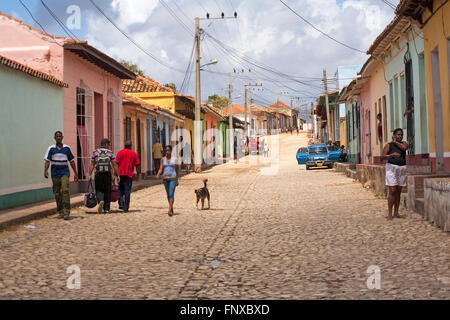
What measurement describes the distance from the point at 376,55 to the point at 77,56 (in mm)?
9905

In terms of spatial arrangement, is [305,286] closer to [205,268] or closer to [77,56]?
[205,268]

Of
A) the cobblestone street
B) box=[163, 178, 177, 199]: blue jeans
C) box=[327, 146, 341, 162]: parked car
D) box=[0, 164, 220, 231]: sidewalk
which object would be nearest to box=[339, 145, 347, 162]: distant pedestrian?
box=[327, 146, 341, 162]: parked car

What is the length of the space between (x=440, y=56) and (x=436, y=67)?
72 centimetres

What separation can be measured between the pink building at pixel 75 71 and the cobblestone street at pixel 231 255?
642cm

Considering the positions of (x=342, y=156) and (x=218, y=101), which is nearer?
(x=342, y=156)

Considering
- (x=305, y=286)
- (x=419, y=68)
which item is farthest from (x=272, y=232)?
(x=419, y=68)

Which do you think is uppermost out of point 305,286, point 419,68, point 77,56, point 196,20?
point 196,20

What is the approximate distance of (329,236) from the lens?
29.0 ft

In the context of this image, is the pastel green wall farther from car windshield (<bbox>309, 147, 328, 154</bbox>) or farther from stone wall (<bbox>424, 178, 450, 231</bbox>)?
car windshield (<bbox>309, 147, 328, 154</bbox>)

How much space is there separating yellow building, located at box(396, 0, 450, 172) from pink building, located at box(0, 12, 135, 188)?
9538 mm

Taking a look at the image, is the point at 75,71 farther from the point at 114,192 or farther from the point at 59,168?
the point at 59,168

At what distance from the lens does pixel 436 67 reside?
1355 centimetres

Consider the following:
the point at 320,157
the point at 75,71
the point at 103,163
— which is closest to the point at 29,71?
the point at 103,163

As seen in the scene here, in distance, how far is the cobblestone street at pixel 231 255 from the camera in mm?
5504
